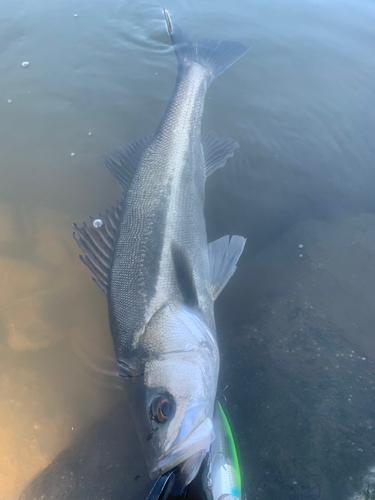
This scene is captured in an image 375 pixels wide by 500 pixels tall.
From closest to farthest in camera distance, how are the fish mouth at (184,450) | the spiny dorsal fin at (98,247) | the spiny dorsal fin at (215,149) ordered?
1. the fish mouth at (184,450)
2. the spiny dorsal fin at (98,247)
3. the spiny dorsal fin at (215,149)

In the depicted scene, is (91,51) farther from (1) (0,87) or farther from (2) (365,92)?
(2) (365,92)

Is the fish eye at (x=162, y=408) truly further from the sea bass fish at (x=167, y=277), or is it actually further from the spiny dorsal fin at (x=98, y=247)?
the spiny dorsal fin at (x=98, y=247)

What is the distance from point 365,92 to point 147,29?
348 centimetres

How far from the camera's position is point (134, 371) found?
6.05 feet

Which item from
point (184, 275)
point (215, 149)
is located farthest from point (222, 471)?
point (215, 149)

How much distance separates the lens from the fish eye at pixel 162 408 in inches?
62.6

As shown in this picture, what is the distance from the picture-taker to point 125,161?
2.86m

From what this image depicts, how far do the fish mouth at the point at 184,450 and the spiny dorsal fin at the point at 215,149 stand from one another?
90.1 inches

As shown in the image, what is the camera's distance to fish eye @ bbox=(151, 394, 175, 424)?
5.22ft

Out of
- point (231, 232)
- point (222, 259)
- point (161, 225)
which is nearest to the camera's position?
point (161, 225)

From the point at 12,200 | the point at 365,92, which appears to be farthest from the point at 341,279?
the point at 12,200

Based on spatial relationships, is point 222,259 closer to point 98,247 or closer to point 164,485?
point 98,247

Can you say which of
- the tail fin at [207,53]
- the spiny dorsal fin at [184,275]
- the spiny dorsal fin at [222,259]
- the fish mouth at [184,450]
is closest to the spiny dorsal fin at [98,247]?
the spiny dorsal fin at [184,275]

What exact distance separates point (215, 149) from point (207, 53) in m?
1.58
